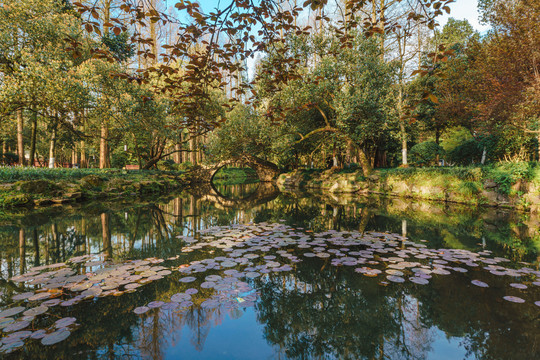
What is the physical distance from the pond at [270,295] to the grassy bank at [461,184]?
451cm

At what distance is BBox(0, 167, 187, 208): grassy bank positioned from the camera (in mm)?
10164

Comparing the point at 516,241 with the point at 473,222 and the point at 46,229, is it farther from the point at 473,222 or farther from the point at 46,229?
the point at 46,229

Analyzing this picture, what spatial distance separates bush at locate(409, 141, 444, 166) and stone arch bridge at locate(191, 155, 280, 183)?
13116mm

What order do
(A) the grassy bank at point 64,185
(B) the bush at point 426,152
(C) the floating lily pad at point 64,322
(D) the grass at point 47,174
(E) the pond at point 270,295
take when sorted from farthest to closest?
1. (B) the bush at point 426,152
2. (D) the grass at point 47,174
3. (A) the grassy bank at point 64,185
4. (C) the floating lily pad at point 64,322
5. (E) the pond at point 270,295

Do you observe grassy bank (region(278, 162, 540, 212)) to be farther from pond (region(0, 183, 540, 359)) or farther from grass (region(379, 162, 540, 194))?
pond (region(0, 183, 540, 359))

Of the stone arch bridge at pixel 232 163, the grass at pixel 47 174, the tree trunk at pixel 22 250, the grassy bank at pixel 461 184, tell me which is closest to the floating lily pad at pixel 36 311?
the tree trunk at pixel 22 250

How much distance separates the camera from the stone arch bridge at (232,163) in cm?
2286

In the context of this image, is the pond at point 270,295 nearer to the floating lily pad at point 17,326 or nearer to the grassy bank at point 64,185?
the floating lily pad at point 17,326

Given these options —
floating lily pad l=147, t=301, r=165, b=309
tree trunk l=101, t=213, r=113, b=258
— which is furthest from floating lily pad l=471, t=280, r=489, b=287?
tree trunk l=101, t=213, r=113, b=258

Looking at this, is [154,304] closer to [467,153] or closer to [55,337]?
[55,337]

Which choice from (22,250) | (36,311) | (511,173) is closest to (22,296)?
(36,311)

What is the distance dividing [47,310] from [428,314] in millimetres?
4039

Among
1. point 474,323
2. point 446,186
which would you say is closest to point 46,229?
point 474,323

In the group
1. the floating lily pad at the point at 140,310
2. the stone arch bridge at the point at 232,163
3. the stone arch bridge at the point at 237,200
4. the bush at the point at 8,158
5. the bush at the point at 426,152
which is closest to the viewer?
the floating lily pad at the point at 140,310
